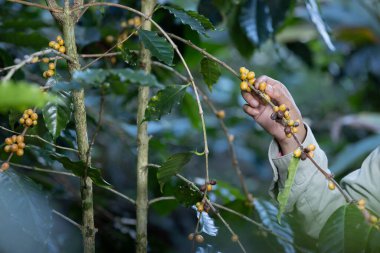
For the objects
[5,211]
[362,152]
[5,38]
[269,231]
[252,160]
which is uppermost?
[5,38]

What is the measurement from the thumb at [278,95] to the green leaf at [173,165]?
0.19 meters

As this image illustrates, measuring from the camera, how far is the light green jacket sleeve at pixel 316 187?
1.08 m

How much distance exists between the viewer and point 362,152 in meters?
2.21

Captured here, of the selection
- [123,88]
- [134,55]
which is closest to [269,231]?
[134,55]

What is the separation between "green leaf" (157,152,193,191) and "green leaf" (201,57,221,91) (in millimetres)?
184

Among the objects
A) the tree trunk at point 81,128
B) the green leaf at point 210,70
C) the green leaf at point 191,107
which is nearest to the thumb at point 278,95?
the green leaf at point 210,70

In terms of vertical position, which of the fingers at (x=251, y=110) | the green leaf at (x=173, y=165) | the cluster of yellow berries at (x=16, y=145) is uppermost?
the cluster of yellow berries at (x=16, y=145)

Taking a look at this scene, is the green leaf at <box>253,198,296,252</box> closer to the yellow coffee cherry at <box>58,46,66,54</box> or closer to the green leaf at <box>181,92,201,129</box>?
the green leaf at <box>181,92,201,129</box>

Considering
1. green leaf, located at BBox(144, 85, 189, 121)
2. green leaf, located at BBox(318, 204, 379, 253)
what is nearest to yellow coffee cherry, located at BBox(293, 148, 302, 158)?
green leaf, located at BBox(318, 204, 379, 253)

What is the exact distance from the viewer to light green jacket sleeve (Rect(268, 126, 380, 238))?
1.08m

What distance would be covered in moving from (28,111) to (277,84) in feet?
1.48

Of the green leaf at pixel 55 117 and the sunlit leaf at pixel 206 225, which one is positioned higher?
the green leaf at pixel 55 117

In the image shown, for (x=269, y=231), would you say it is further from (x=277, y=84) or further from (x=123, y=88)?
(x=123, y=88)

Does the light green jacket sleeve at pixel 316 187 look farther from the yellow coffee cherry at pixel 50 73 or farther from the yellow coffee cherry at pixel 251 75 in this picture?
the yellow coffee cherry at pixel 50 73
